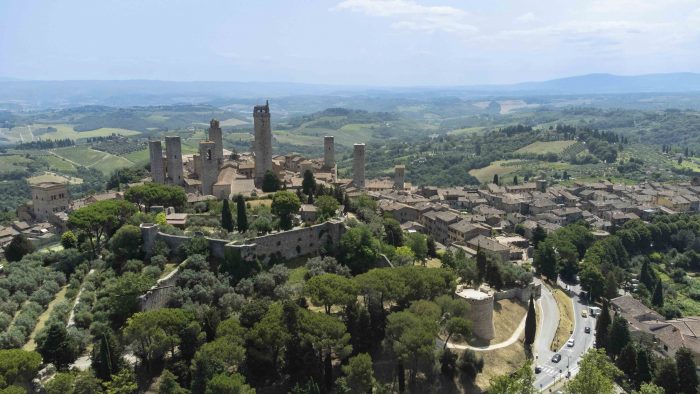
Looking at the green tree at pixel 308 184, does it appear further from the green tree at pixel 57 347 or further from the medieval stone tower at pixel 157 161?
the green tree at pixel 57 347

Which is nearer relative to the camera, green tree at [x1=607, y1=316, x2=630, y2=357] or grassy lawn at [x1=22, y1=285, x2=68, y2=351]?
grassy lawn at [x1=22, y1=285, x2=68, y2=351]

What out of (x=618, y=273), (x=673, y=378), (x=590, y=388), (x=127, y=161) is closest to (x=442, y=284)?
(x=590, y=388)

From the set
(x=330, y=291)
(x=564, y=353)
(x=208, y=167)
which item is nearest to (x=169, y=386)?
(x=330, y=291)

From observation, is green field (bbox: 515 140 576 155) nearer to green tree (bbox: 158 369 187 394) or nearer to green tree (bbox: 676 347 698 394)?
green tree (bbox: 676 347 698 394)

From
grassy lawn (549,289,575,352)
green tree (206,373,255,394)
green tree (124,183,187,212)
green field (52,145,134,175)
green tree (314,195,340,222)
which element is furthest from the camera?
green field (52,145,134,175)

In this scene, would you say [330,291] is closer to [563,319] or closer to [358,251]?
[358,251]

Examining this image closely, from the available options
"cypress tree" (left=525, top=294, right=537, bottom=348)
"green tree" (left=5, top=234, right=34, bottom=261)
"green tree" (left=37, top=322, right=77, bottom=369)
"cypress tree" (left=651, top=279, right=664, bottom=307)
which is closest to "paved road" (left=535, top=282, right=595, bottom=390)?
"cypress tree" (left=525, top=294, right=537, bottom=348)

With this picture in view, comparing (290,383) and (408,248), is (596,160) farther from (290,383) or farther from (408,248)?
(290,383)
